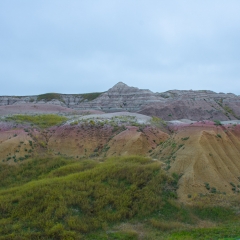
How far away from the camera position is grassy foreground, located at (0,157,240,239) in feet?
40.4

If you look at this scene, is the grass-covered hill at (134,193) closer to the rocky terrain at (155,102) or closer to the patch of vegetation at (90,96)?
the rocky terrain at (155,102)

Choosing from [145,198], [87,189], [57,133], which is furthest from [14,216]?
[57,133]

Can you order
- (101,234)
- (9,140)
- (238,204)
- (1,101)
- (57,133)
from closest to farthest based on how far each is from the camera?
(101,234)
(238,204)
(9,140)
(57,133)
(1,101)

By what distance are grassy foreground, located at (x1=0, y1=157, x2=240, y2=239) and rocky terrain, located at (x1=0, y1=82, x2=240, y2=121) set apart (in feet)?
127

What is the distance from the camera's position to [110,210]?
14305 mm

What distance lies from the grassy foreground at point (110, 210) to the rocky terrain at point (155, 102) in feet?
127

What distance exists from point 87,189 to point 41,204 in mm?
2601

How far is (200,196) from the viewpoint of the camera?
51.1ft

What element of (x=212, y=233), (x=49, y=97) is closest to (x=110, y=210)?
(x=212, y=233)

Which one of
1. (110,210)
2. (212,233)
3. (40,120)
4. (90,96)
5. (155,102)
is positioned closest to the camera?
(212,233)

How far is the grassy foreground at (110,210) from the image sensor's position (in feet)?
40.4

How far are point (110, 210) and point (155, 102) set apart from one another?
61.6m

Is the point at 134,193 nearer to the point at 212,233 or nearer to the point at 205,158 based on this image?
the point at 212,233

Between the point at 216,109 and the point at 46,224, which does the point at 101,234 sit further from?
the point at 216,109
